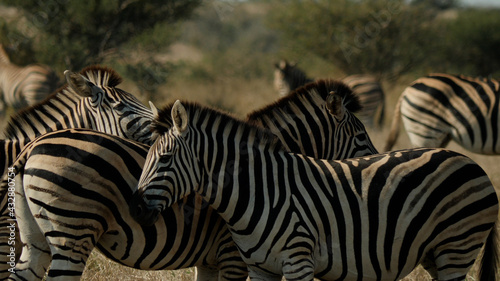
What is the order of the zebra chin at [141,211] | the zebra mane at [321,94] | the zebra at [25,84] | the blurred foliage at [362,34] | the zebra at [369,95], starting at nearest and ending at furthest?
the zebra chin at [141,211] < the zebra mane at [321,94] < the zebra at [25,84] < the zebra at [369,95] < the blurred foliage at [362,34]

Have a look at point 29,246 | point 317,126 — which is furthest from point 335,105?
point 29,246

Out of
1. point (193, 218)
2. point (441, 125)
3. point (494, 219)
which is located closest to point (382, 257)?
point (494, 219)

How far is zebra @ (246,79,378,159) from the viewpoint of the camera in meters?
5.01

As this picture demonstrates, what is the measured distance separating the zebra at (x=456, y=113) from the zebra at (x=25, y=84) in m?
8.27

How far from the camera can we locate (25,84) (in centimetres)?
1441

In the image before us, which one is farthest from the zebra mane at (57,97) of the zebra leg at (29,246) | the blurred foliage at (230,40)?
the blurred foliage at (230,40)

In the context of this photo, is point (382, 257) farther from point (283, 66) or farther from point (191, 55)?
point (191, 55)

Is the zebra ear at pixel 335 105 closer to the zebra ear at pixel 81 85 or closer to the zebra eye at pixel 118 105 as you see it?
the zebra eye at pixel 118 105

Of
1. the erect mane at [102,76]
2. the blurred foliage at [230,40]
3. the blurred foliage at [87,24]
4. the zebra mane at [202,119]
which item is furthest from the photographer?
the blurred foliage at [230,40]

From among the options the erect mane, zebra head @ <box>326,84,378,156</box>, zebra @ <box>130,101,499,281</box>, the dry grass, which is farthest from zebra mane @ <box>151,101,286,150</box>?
the erect mane

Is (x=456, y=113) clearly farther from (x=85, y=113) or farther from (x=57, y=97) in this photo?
(x=57, y=97)

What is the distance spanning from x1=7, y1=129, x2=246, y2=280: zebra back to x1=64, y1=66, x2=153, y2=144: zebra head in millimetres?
872

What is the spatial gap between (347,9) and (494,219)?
17.1 metres

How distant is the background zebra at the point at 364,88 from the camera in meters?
15.7
